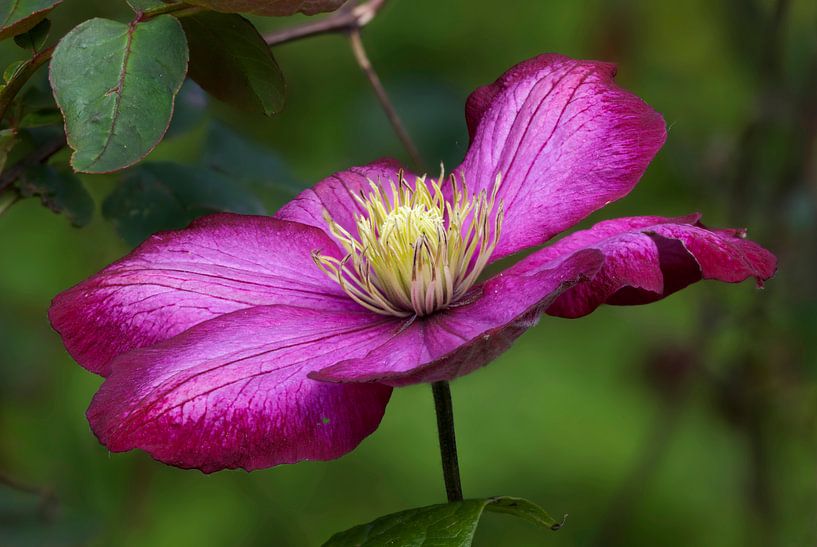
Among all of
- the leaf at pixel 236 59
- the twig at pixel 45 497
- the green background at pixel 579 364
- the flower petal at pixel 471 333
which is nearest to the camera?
the flower petal at pixel 471 333

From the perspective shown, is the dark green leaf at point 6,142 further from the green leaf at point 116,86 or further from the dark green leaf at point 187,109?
the dark green leaf at point 187,109

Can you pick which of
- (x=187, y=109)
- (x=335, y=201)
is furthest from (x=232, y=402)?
(x=187, y=109)

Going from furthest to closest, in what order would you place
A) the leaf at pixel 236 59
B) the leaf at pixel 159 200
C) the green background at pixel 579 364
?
the green background at pixel 579 364 → the leaf at pixel 159 200 → the leaf at pixel 236 59

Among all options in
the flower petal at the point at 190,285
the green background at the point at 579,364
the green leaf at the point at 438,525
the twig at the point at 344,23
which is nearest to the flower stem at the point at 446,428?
the green leaf at the point at 438,525

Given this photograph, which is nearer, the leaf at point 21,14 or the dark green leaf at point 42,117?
the leaf at point 21,14

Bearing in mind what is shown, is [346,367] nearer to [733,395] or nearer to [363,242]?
[363,242]

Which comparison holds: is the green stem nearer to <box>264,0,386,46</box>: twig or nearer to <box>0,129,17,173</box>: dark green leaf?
<box>0,129,17,173</box>: dark green leaf

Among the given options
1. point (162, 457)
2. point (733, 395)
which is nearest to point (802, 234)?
point (733, 395)
